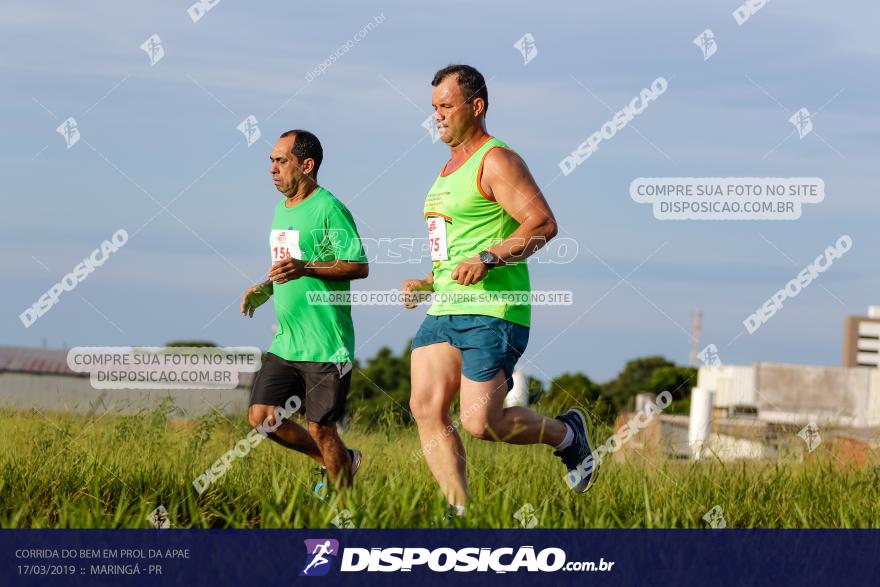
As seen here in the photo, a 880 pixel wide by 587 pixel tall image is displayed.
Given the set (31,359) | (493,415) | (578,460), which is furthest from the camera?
(31,359)

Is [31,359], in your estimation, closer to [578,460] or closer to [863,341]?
[578,460]

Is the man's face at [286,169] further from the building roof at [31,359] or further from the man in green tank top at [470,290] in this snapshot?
the building roof at [31,359]

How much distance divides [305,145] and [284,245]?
23.4 inches

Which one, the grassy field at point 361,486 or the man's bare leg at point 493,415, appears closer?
the grassy field at point 361,486

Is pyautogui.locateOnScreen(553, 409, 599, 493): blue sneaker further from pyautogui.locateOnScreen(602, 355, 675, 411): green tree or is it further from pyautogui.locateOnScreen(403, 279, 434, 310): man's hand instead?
pyautogui.locateOnScreen(602, 355, 675, 411): green tree

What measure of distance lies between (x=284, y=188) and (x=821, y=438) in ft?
12.4

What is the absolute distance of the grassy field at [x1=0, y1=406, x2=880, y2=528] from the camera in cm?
559

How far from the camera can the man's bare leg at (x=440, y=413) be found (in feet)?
19.5

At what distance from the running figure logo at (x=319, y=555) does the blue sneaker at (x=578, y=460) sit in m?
1.74

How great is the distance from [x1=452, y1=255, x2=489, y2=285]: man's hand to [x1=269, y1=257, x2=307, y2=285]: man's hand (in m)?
1.25

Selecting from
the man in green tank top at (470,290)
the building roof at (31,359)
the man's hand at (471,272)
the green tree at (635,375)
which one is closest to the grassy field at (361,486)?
the man in green tank top at (470,290)

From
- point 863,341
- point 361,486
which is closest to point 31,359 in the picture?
point 361,486

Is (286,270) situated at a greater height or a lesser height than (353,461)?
greater

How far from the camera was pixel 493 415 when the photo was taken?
232 inches
